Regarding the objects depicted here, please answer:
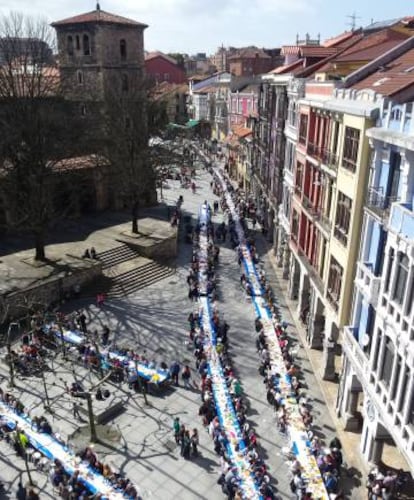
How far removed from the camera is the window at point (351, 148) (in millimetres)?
22422

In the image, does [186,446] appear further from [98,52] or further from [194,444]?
[98,52]

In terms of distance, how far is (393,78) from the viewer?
A: 2178cm

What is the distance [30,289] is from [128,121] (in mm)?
21429

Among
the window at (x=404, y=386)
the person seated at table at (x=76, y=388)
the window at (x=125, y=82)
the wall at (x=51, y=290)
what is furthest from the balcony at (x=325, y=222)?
the window at (x=125, y=82)

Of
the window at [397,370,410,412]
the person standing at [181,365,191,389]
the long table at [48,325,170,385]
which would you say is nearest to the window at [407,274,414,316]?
the window at [397,370,410,412]

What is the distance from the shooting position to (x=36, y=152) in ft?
115

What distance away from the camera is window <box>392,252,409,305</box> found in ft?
53.2

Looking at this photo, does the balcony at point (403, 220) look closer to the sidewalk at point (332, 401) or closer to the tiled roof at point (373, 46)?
the sidewalk at point (332, 401)

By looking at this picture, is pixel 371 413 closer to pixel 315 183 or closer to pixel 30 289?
pixel 315 183

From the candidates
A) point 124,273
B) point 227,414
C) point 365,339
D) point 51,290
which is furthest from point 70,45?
point 365,339

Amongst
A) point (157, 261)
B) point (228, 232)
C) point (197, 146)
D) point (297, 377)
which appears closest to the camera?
point (297, 377)

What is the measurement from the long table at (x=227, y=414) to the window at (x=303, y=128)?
1381 cm

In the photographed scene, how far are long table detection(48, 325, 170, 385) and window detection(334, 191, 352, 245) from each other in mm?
12135

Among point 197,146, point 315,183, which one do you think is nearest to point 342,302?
point 315,183
